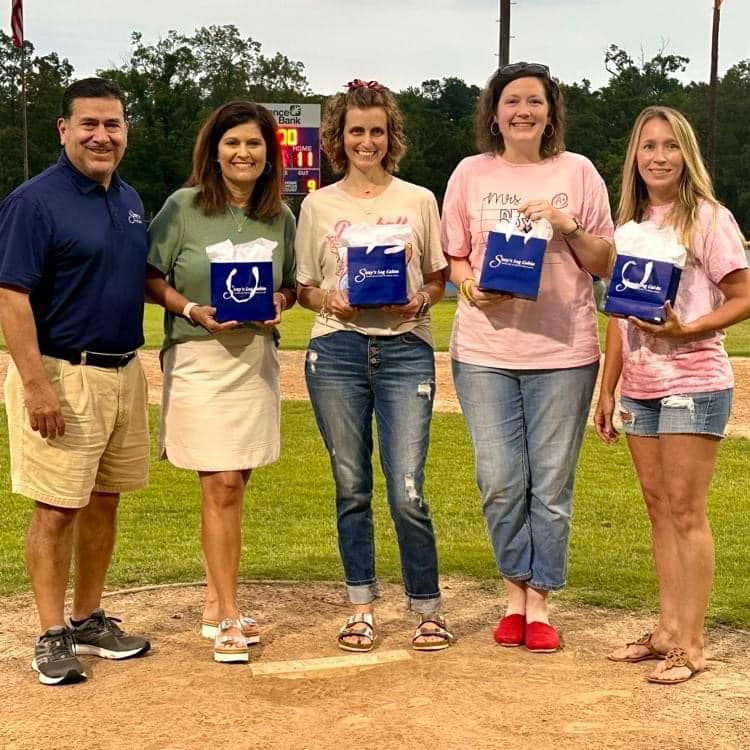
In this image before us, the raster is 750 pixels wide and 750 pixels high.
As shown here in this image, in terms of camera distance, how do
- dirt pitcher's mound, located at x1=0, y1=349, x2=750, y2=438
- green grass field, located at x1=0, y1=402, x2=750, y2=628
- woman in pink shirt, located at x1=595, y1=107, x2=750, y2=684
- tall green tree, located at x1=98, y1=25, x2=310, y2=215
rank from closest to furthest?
woman in pink shirt, located at x1=595, y1=107, x2=750, y2=684, green grass field, located at x1=0, y1=402, x2=750, y2=628, dirt pitcher's mound, located at x1=0, y1=349, x2=750, y2=438, tall green tree, located at x1=98, y1=25, x2=310, y2=215

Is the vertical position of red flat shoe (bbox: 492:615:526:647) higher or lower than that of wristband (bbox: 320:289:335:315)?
lower

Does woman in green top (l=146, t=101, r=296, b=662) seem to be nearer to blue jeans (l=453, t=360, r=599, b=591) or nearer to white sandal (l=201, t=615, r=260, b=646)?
white sandal (l=201, t=615, r=260, b=646)

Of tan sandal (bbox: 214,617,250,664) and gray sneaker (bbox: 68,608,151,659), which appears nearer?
tan sandal (bbox: 214,617,250,664)

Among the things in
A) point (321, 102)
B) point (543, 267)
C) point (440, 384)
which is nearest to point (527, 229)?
point (543, 267)

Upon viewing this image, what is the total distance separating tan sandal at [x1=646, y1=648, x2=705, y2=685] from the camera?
4520mm

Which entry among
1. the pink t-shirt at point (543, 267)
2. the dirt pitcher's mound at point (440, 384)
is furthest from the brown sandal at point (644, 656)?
the dirt pitcher's mound at point (440, 384)

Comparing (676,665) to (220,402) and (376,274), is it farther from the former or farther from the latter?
(220,402)

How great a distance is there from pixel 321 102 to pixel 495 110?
6261cm

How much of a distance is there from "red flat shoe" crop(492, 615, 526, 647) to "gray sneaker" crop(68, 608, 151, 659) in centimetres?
140

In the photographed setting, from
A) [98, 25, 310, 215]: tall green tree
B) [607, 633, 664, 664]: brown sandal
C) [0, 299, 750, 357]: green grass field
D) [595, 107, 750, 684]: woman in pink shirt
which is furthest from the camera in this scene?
[98, 25, 310, 215]: tall green tree

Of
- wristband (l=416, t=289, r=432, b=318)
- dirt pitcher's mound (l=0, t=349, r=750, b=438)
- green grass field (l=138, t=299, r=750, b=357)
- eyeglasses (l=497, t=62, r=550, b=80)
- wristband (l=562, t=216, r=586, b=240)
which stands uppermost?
eyeglasses (l=497, t=62, r=550, b=80)

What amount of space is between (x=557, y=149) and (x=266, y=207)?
1.14m

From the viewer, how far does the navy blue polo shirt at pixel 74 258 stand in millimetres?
4348

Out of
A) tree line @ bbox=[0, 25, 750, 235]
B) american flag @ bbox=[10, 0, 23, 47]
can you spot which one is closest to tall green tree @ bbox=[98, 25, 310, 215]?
tree line @ bbox=[0, 25, 750, 235]
